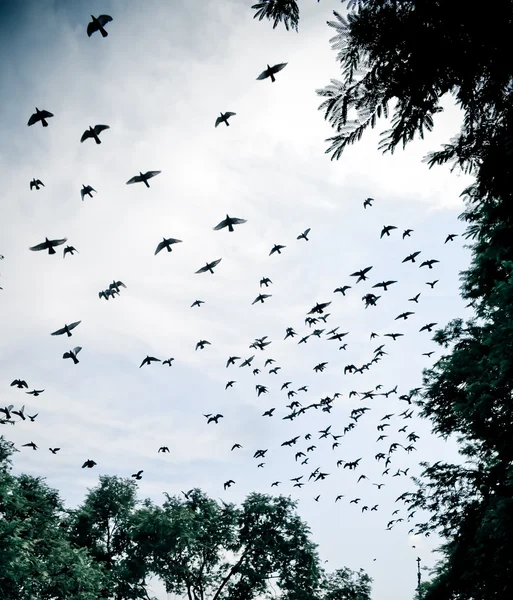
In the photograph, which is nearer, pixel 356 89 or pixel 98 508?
pixel 356 89

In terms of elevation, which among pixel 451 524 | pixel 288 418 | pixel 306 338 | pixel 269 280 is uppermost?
pixel 269 280

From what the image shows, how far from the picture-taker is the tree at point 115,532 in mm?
24906

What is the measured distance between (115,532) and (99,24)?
36.8 metres

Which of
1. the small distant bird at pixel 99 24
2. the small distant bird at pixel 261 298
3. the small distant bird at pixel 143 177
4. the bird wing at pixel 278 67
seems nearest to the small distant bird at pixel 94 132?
the small distant bird at pixel 143 177

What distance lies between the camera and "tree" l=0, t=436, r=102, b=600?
14570 millimetres

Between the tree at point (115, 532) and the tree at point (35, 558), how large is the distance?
4.61 meters

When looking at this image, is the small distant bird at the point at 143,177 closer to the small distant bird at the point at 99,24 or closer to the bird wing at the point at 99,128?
the bird wing at the point at 99,128

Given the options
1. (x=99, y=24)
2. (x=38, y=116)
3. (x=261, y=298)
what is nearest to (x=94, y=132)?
(x=38, y=116)

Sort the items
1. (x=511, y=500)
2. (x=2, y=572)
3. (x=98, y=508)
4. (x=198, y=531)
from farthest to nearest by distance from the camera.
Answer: (x=98, y=508) → (x=198, y=531) → (x=2, y=572) → (x=511, y=500)

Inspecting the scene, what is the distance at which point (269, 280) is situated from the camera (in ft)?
43.1

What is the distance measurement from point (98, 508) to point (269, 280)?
1192 inches

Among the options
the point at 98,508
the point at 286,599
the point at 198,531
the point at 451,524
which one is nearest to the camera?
the point at 451,524

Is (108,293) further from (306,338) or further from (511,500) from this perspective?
(511,500)

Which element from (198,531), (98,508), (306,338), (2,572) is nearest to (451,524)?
(306,338)
